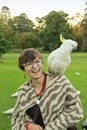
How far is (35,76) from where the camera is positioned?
287cm

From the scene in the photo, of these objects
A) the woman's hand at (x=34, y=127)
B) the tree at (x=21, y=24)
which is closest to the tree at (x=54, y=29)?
the tree at (x=21, y=24)

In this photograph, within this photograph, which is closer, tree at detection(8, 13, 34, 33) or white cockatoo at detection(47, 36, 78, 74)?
white cockatoo at detection(47, 36, 78, 74)

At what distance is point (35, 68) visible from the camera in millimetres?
2879

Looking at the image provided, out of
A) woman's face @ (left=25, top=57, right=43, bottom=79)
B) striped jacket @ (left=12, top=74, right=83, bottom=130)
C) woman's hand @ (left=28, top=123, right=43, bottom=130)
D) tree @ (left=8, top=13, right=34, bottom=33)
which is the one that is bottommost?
tree @ (left=8, top=13, right=34, bottom=33)

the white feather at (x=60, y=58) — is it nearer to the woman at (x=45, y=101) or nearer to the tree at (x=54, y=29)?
the woman at (x=45, y=101)

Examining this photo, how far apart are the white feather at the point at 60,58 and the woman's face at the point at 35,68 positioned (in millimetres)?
436

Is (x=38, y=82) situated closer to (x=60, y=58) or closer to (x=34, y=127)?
(x=34, y=127)

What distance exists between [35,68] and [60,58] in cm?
69

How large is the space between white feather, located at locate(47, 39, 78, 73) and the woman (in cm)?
41

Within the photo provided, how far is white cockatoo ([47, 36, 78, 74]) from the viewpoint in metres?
3.34

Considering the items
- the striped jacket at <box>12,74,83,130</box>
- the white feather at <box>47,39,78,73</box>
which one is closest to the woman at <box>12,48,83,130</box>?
the striped jacket at <box>12,74,83,130</box>

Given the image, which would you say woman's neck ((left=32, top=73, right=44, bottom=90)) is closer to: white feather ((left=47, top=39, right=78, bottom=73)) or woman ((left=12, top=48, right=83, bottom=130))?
woman ((left=12, top=48, right=83, bottom=130))

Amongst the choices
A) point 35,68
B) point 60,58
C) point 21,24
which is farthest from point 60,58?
point 21,24

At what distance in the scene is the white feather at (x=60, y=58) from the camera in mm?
3338
